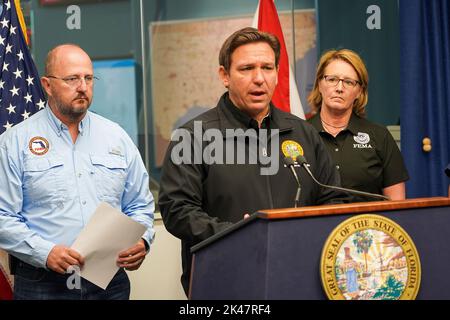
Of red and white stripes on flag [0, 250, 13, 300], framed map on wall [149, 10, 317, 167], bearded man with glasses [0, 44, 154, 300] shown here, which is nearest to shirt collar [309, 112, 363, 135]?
bearded man with glasses [0, 44, 154, 300]

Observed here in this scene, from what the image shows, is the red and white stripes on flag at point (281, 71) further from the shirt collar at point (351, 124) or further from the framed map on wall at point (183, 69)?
the shirt collar at point (351, 124)

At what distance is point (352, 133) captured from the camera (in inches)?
118

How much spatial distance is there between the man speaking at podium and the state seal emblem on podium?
21.1 inches

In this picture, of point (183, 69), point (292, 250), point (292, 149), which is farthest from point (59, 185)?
point (183, 69)

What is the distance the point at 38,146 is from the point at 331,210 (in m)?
1.34

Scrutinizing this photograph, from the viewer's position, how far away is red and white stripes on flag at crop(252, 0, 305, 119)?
3.86 metres

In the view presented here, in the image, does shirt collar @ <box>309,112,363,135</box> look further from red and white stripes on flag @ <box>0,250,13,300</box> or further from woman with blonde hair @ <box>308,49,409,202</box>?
red and white stripes on flag @ <box>0,250,13,300</box>

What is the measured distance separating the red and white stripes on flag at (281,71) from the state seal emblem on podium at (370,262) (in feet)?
7.68

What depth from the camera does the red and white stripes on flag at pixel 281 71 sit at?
12.7ft

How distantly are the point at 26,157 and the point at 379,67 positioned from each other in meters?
2.64

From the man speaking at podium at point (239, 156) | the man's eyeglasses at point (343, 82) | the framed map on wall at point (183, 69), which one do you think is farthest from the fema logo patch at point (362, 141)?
the framed map on wall at point (183, 69)

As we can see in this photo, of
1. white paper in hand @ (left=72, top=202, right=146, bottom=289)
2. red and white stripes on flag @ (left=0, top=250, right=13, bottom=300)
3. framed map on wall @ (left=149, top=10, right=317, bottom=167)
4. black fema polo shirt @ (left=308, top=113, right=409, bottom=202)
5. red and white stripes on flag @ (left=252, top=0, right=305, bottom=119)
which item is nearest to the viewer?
white paper in hand @ (left=72, top=202, right=146, bottom=289)
